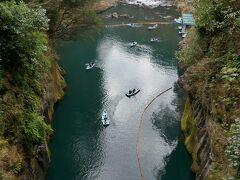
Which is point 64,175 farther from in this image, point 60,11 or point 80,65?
point 80,65

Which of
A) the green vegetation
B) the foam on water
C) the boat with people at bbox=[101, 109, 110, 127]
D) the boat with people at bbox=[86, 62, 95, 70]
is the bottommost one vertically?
the foam on water

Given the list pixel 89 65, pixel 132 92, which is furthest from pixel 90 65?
pixel 132 92

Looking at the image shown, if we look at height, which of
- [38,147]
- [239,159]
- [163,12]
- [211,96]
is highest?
[239,159]

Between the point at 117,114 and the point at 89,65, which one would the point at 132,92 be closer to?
the point at 117,114

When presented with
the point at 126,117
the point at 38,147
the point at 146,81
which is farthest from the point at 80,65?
the point at 38,147

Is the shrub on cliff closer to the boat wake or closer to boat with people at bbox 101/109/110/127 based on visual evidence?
boat with people at bbox 101/109/110/127

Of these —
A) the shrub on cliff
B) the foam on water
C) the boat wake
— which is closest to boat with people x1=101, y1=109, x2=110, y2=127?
the boat wake
